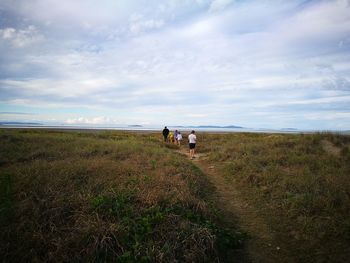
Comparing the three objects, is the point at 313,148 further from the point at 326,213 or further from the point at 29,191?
the point at 29,191

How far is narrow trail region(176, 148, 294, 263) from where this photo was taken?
5.01 meters

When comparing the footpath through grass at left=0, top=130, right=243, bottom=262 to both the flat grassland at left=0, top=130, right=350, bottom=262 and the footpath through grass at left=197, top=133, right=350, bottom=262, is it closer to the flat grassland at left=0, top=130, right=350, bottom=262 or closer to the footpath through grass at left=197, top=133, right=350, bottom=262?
the flat grassland at left=0, top=130, right=350, bottom=262

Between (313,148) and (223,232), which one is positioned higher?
(313,148)

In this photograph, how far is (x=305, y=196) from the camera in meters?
7.34

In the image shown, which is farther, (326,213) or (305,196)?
(305,196)

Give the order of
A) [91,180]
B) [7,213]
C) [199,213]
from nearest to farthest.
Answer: [7,213]
[199,213]
[91,180]

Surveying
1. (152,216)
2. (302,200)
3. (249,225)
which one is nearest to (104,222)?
(152,216)

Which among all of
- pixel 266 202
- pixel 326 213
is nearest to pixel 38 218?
pixel 266 202

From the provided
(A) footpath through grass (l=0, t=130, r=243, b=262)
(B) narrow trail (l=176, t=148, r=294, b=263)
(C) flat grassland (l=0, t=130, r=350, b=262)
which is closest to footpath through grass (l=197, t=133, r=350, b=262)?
(C) flat grassland (l=0, t=130, r=350, b=262)

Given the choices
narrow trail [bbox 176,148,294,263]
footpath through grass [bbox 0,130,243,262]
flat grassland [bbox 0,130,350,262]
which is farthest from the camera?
narrow trail [bbox 176,148,294,263]

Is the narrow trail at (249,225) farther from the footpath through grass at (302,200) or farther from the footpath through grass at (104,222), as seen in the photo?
the footpath through grass at (104,222)

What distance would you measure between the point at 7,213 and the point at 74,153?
8.64 m

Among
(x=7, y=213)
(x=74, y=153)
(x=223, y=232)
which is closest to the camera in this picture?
(x=7, y=213)

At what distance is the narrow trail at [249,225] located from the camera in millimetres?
5012
